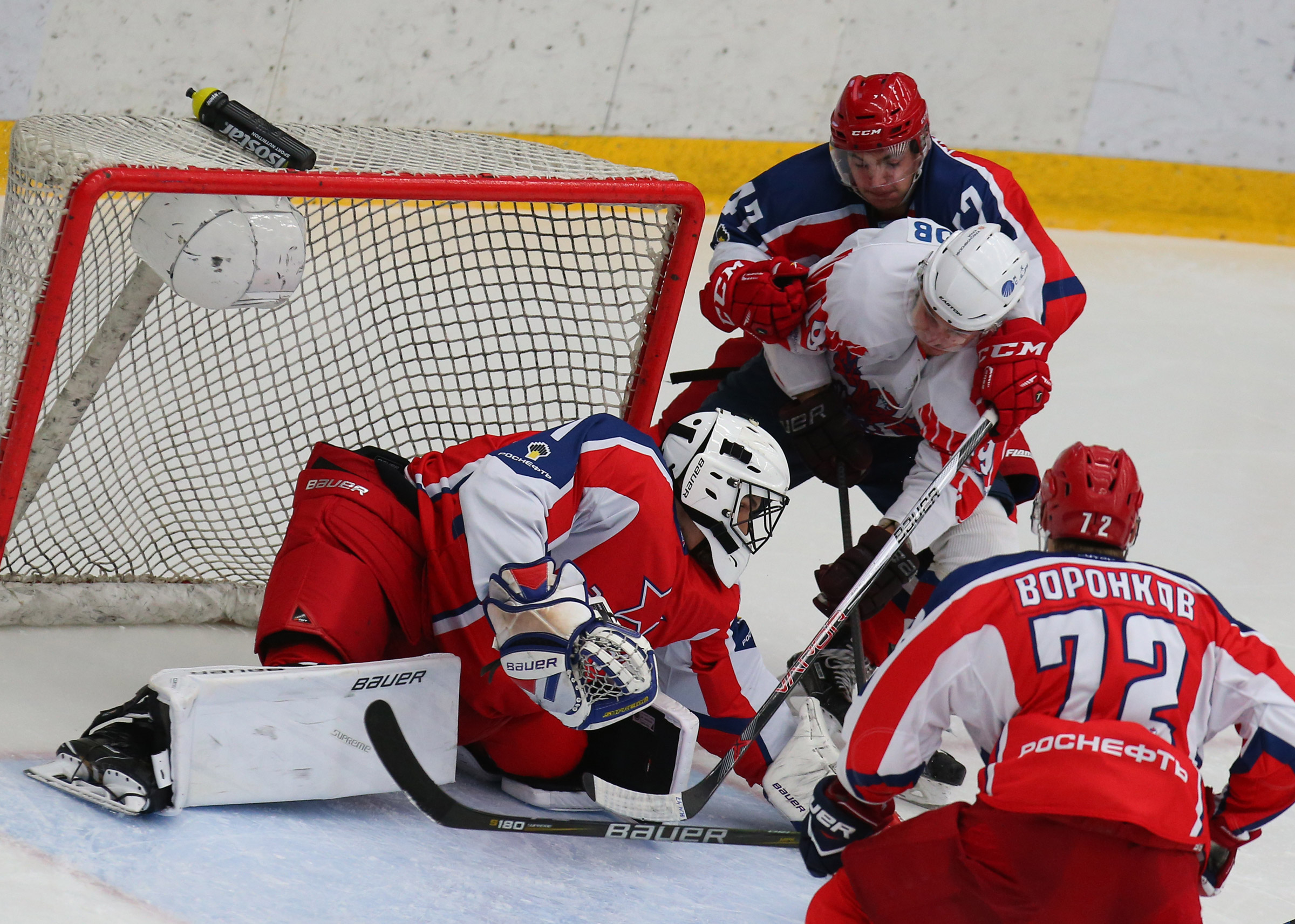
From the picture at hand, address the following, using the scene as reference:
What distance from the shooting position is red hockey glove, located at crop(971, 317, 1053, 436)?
106 inches

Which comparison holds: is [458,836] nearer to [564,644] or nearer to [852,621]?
[564,644]

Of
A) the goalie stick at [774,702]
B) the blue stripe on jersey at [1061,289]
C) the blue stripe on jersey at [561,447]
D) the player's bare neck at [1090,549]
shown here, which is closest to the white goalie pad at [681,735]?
the goalie stick at [774,702]

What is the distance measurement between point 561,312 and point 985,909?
9.07 ft

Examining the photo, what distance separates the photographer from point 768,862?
243 cm

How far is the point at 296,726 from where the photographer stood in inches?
85.7

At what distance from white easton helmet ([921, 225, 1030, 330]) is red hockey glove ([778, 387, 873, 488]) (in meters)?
0.37

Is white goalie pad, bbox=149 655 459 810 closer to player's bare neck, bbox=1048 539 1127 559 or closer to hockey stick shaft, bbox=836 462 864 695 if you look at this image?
hockey stick shaft, bbox=836 462 864 695

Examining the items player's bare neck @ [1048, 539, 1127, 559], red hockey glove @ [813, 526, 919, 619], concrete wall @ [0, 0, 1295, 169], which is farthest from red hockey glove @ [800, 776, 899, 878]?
concrete wall @ [0, 0, 1295, 169]

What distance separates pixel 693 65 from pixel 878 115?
3.24 m

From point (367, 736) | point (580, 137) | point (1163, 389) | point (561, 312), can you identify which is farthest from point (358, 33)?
point (367, 736)

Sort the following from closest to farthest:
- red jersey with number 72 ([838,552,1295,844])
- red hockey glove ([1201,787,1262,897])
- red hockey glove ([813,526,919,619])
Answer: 1. red jersey with number 72 ([838,552,1295,844])
2. red hockey glove ([1201,787,1262,897])
3. red hockey glove ([813,526,919,619])

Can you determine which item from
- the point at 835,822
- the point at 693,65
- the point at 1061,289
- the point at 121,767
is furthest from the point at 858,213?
the point at 693,65

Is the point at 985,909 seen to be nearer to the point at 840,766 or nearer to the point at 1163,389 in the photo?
the point at 840,766

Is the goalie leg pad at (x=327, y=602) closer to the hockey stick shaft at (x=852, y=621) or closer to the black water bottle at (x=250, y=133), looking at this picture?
the black water bottle at (x=250, y=133)
